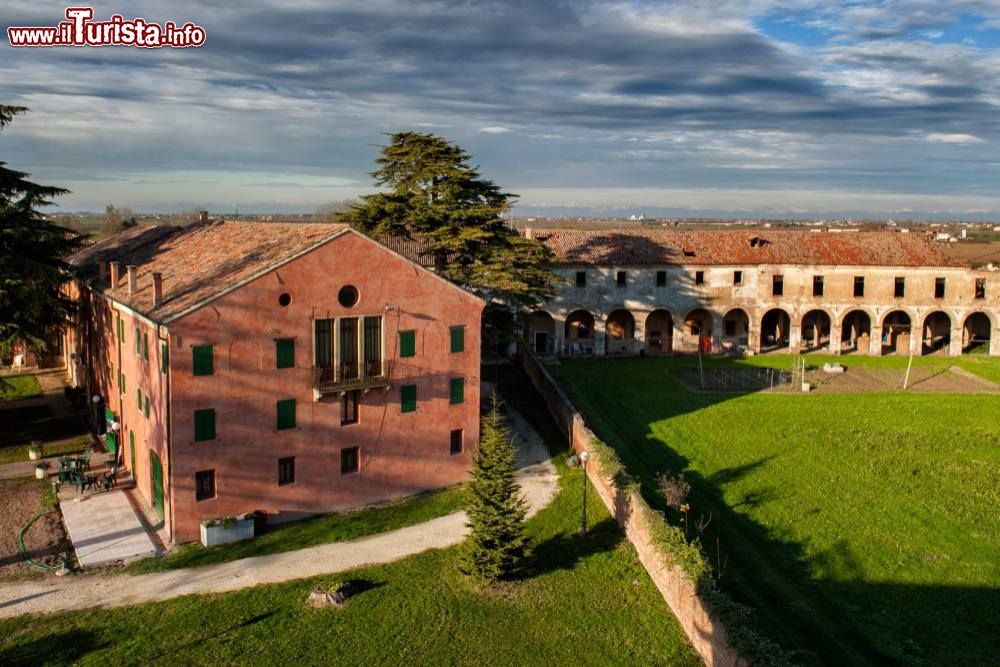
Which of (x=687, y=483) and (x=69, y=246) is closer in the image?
(x=687, y=483)

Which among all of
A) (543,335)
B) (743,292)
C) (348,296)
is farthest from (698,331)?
(348,296)

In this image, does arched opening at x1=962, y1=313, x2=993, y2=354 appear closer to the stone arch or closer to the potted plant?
the stone arch

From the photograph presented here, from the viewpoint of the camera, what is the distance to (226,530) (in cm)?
2469

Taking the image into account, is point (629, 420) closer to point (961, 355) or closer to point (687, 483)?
point (687, 483)

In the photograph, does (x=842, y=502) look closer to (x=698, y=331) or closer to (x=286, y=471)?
(x=286, y=471)

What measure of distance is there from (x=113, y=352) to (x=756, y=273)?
42970 mm

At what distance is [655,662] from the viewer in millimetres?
18891

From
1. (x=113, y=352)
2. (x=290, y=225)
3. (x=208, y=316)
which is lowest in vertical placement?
(x=113, y=352)

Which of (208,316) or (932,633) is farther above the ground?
(208,316)

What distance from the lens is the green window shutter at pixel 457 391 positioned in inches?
1193

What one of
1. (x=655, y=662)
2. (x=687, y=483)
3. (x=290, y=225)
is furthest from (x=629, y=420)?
(x=655, y=662)

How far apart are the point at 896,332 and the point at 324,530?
49653 millimetres

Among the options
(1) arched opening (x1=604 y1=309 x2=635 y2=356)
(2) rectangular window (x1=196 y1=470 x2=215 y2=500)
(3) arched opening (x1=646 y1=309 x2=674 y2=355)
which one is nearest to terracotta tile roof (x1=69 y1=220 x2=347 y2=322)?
(2) rectangular window (x1=196 y1=470 x2=215 y2=500)

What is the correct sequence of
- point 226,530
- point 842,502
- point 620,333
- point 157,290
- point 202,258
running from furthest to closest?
point 620,333, point 202,258, point 842,502, point 157,290, point 226,530
